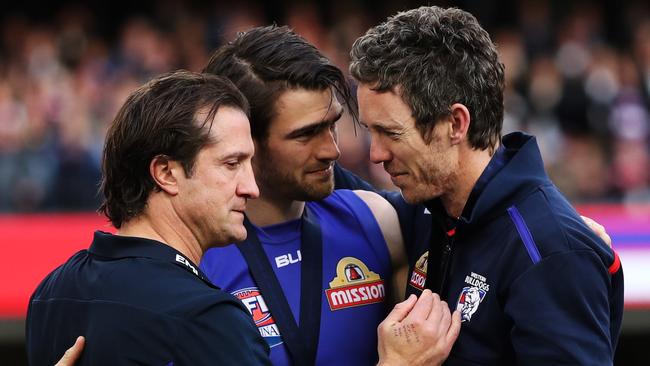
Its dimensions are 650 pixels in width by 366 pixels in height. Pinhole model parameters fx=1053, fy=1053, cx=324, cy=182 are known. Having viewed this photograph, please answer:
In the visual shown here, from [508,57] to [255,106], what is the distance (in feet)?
27.4

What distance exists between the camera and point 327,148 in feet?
12.3

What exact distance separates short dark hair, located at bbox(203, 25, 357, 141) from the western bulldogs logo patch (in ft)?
3.02

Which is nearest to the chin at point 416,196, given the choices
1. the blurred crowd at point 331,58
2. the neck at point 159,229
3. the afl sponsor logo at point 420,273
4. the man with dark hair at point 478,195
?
the man with dark hair at point 478,195

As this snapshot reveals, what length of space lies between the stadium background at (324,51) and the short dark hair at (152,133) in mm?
3925

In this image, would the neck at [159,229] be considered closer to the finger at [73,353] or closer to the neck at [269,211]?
the finger at [73,353]

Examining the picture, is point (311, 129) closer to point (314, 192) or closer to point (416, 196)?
point (314, 192)

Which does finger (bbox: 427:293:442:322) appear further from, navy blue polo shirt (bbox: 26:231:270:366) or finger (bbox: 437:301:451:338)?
navy blue polo shirt (bbox: 26:231:270:366)

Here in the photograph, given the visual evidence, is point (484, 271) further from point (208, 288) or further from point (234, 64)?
point (234, 64)

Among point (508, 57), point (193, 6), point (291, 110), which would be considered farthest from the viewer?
point (193, 6)

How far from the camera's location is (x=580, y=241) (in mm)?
3080

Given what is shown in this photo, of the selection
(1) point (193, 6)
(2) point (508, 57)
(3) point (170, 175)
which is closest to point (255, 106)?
(3) point (170, 175)

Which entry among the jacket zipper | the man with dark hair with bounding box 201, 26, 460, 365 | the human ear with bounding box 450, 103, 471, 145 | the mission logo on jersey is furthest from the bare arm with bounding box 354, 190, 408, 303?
the human ear with bounding box 450, 103, 471, 145

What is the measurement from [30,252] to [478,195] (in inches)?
133

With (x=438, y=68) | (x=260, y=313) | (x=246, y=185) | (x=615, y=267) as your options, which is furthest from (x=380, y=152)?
(x=615, y=267)
